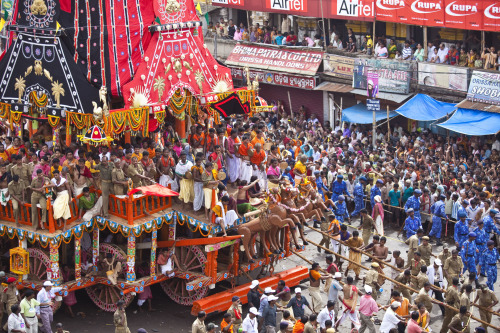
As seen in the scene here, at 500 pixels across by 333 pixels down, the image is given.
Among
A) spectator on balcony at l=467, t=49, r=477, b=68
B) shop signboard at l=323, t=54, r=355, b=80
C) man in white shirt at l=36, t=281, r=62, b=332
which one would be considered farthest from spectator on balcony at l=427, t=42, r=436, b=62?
man in white shirt at l=36, t=281, r=62, b=332

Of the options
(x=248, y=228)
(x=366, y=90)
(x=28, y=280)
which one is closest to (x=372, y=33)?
(x=366, y=90)

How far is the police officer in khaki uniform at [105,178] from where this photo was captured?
17.6 m

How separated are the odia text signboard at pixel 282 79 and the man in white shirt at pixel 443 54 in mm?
5937

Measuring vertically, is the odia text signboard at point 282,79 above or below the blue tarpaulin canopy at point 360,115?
above

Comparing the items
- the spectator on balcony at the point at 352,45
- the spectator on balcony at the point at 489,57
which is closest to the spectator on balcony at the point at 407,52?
the spectator on balcony at the point at 352,45

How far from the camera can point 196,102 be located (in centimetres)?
1988

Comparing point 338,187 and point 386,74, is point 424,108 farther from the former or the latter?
point 338,187

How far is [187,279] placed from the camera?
724 inches

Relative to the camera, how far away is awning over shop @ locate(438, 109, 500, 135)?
25766 millimetres

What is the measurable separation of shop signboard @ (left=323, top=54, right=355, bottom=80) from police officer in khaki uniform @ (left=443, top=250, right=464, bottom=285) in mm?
14543

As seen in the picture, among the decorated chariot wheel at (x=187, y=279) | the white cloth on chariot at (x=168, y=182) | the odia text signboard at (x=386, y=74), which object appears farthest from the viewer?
the odia text signboard at (x=386, y=74)

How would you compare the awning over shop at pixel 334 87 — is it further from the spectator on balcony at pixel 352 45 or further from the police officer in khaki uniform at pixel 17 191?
the police officer in khaki uniform at pixel 17 191

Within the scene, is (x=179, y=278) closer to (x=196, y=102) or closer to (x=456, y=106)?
(x=196, y=102)

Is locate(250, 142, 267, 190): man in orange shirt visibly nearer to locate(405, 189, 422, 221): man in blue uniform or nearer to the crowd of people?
the crowd of people
